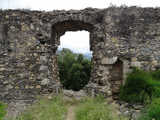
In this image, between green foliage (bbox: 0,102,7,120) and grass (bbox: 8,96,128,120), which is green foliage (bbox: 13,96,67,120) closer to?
grass (bbox: 8,96,128,120)

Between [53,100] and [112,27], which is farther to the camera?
[112,27]

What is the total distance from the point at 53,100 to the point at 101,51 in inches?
90.4

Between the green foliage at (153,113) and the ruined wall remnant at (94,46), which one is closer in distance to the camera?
the green foliage at (153,113)

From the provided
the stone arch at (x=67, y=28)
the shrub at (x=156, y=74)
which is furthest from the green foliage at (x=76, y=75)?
the shrub at (x=156, y=74)

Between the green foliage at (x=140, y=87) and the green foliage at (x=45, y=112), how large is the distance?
1969 mm

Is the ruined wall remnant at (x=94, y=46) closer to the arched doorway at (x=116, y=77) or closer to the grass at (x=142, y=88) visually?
the arched doorway at (x=116, y=77)

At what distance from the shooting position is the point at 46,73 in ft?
18.5

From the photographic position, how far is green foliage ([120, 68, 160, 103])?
4.55 m

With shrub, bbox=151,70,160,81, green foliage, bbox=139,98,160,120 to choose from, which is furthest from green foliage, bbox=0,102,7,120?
shrub, bbox=151,70,160,81

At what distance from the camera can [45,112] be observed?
4.33 meters

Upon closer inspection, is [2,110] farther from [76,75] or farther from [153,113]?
[76,75]

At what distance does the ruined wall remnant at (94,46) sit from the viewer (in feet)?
18.1

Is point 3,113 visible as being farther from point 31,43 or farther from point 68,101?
point 31,43

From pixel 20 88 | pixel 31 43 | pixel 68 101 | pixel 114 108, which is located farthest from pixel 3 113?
pixel 114 108
